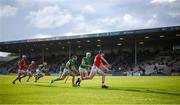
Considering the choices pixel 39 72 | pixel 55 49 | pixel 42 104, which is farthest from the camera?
pixel 55 49

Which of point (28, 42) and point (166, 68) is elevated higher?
point (28, 42)

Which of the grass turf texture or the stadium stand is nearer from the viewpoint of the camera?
the grass turf texture

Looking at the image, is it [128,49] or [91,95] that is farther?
[128,49]

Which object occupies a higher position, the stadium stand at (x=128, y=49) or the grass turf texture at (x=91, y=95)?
the stadium stand at (x=128, y=49)

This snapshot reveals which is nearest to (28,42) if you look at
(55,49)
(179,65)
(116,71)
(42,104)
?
(55,49)

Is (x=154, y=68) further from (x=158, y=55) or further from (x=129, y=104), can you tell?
(x=129, y=104)

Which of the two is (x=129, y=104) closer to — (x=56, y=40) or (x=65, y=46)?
(x=56, y=40)

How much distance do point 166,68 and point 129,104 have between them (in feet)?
153

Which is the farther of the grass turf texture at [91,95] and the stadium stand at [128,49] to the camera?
the stadium stand at [128,49]

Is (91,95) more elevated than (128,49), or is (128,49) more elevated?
(128,49)

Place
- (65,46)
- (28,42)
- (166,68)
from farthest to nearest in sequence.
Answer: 1. (65,46)
2. (28,42)
3. (166,68)

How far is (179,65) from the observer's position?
5619 cm

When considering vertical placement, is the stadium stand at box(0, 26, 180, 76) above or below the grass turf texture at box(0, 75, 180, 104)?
above

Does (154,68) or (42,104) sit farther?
(154,68)
